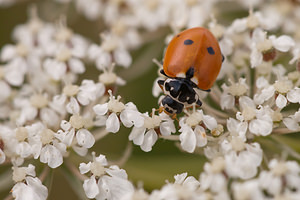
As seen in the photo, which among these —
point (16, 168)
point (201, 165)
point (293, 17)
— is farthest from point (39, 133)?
point (293, 17)

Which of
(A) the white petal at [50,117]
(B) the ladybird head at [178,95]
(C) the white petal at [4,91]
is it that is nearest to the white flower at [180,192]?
(B) the ladybird head at [178,95]

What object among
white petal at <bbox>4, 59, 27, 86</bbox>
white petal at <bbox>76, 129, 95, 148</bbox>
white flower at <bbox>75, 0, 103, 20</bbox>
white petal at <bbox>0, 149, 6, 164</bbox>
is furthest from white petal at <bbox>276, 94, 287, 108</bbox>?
white flower at <bbox>75, 0, 103, 20</bbox>

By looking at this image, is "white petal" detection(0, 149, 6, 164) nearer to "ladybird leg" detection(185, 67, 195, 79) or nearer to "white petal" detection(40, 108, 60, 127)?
"white petal" detection(40, 108, 60, 127)

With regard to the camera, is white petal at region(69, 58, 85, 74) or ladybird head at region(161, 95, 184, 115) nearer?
ladybird head at region(161, 95, 184, 115)

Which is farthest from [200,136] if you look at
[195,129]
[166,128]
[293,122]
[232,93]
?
[293,122]

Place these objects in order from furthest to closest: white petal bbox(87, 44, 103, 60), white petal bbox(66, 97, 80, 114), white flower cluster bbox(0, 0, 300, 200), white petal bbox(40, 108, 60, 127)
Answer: white petal bbox(87, 44, 103, 60) → white petal bbox(40, 108, 60, 127) → white petal bbox(66, 97, 80, 114) → white flower cluster bbox(0, 0, 300, 200)

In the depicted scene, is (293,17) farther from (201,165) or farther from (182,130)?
(182,130)

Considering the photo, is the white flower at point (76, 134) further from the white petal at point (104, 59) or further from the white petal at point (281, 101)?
the white petal at point (281, 101)
